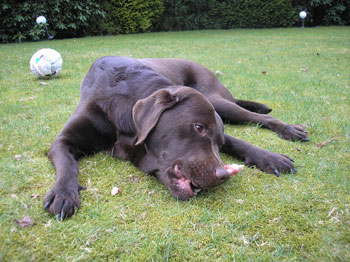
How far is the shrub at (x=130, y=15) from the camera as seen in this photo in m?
15.6

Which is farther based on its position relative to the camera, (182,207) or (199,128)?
(199,128)

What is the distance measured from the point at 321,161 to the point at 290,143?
1.60ft

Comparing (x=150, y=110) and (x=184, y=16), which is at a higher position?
(x=184, y=16)

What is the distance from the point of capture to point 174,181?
88.3 inches

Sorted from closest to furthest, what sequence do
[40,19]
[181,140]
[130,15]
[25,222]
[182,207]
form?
[25,222], [182,207], [181,140], [40,19], [130,15]

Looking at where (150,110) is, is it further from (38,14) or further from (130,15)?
(130,15)

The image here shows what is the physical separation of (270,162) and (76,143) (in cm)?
177

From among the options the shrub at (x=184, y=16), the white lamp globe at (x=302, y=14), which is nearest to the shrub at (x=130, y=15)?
the shrub at (x=184, y=16)

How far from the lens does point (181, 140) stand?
7.38ft

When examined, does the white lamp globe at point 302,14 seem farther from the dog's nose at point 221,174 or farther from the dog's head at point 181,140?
the dog's nose at point 221,174

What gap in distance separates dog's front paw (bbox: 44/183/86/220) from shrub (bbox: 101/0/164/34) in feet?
48.9

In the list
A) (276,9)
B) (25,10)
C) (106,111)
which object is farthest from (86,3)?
(106,111)

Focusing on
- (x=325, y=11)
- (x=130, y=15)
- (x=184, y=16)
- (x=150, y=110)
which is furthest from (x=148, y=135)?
(x=325, y=11)

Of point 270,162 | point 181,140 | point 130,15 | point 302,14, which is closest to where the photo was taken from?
point 181,140
